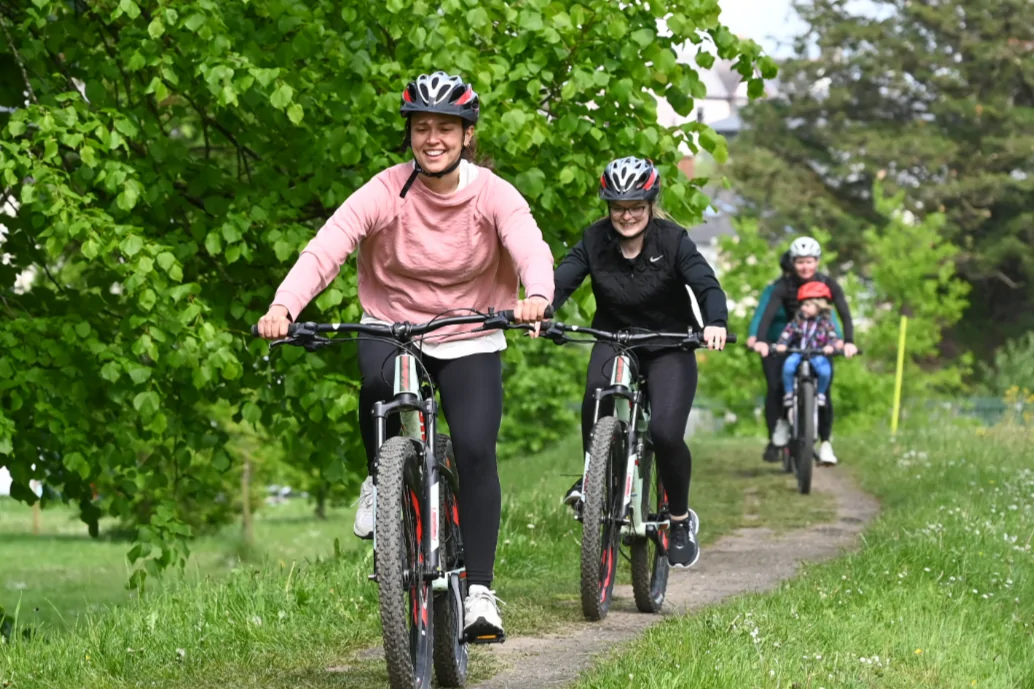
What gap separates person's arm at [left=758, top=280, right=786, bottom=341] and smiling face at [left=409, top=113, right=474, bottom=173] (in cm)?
833

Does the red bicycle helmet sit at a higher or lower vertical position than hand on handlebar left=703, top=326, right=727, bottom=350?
higher

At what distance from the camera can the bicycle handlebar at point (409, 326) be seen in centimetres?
498

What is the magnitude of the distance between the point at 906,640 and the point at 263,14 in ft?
18.8

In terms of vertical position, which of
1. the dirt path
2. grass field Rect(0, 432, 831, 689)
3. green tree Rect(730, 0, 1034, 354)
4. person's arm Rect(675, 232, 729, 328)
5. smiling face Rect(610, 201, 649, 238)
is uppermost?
green tree Rect(730, 0, 1034, 354)

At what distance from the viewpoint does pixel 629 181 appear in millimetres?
7125

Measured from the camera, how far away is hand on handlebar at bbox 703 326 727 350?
677 centimetres

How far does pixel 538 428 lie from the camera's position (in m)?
40.2

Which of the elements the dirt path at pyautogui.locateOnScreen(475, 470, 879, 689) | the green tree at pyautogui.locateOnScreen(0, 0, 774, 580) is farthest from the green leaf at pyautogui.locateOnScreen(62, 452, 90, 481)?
the dirt path at pyautogui.locateOnScreen(475, 470, 879, 689)

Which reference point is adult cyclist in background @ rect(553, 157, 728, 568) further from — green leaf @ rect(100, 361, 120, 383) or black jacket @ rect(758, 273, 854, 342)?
black jacket @ rect(758, 273, 854, 342)

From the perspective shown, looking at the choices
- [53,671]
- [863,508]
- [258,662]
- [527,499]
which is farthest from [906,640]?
[863,508]

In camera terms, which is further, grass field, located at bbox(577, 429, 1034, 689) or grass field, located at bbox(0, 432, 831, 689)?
grass field, located at bbox(0, 432, 831, 689)

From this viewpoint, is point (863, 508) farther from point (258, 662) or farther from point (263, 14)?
point (258, 662)

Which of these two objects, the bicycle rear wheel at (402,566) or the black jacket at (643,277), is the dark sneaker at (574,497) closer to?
the black jacket at (643,277)

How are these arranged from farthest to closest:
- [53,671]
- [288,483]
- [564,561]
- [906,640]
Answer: [288,483] → [564,561] → [906,640] → [53,671]
